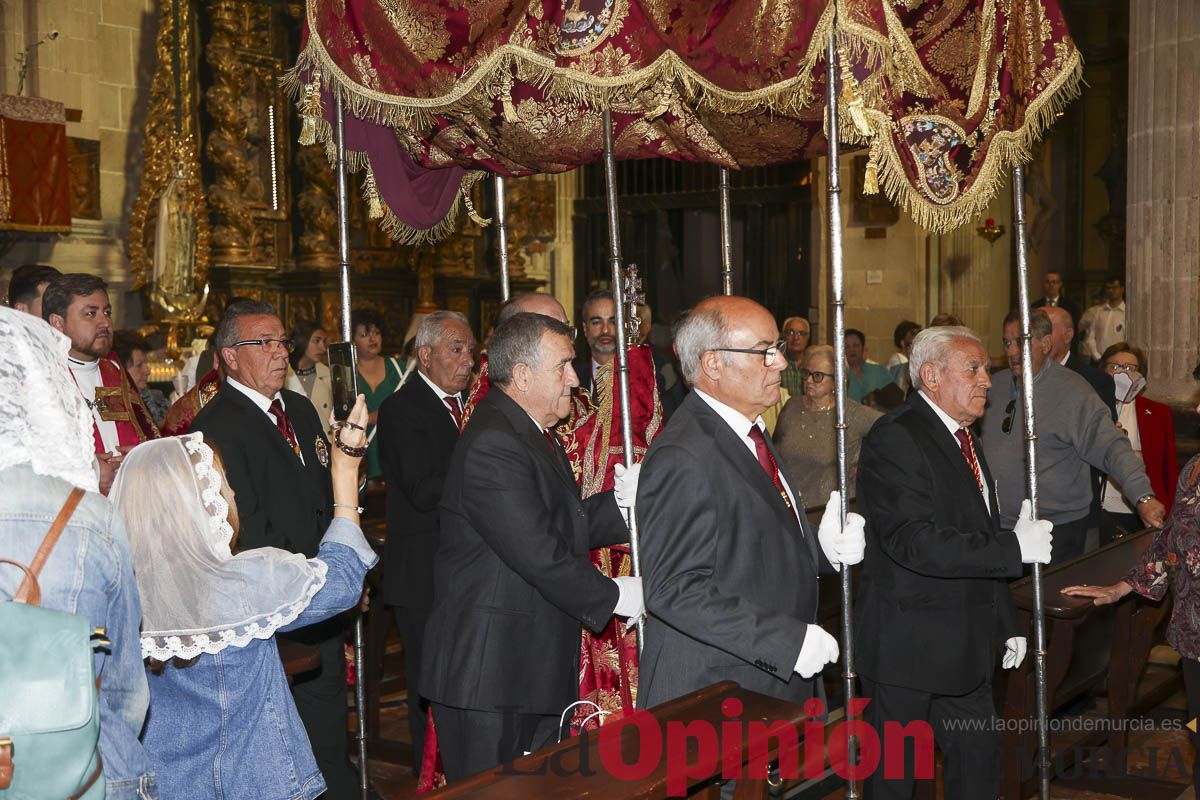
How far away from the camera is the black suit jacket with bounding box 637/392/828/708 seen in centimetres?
289

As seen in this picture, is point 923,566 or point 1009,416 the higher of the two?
point 1009,416

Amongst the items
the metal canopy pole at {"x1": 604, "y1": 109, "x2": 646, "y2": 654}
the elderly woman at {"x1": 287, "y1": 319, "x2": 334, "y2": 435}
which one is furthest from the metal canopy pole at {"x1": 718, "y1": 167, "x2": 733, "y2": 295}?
the elderly woman at {"x1": 287, "y1": 319, "x2": 334, "y2": 435}

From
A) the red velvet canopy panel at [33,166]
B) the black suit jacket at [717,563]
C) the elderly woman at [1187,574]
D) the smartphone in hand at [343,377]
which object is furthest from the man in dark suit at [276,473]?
the red velvet canopy panel at [33,166]

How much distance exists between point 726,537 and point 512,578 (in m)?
0.68

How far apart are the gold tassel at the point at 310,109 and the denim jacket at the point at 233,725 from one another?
1.97 meters

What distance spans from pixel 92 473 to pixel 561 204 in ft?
42.8

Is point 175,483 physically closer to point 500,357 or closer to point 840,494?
point 500,357

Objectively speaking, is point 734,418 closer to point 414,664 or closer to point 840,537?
point 840,537

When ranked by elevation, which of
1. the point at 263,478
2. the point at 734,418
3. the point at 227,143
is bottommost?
the point at 263,478

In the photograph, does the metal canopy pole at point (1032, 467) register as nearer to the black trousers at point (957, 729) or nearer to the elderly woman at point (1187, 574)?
the black trousers at point (957, 729)

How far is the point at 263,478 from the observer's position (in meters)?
4.04

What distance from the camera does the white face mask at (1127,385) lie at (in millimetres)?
7207

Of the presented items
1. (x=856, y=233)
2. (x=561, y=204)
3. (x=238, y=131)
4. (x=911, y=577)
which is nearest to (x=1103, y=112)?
(x=856, y=233)

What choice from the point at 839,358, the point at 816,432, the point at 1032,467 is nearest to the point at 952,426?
the point at 1032,467
